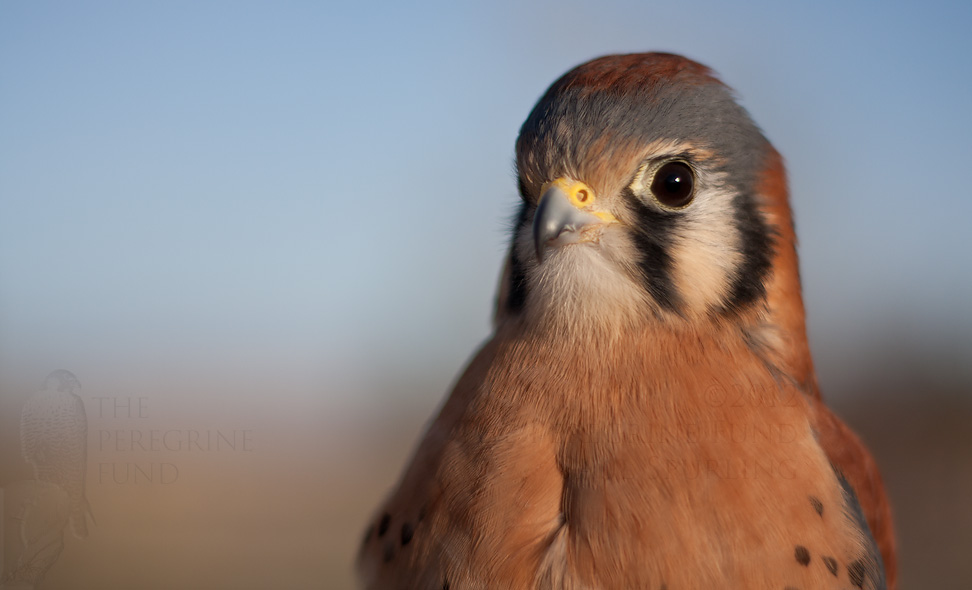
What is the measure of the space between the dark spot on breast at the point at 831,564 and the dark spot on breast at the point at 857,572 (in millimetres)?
56

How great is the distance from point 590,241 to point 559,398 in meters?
0.35

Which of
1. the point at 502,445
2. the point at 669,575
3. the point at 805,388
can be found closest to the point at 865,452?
the point at 805,388

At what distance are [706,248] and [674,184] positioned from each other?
0.50 ft

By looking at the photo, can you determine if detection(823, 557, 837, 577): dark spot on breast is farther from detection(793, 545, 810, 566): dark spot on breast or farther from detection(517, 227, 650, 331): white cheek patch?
detection(517, 227, 650, 331): white cheek patch

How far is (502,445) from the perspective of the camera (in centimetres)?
139

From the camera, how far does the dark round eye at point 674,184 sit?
1549mm

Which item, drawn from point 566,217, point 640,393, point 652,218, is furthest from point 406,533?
point 652,218

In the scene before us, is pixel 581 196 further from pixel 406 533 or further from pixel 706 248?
pixel 406 533

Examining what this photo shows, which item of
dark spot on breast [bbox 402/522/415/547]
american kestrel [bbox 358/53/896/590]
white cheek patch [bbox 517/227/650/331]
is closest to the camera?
american kestrel [bbox 358/53/896/590]

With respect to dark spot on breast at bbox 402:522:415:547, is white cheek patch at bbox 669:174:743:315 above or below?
above

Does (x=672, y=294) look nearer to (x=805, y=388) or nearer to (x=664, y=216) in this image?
(x=664, y=216)

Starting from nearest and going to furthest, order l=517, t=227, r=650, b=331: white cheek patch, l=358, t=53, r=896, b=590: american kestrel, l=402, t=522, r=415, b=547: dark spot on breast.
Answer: l=358, t=53, r=896, b=590: american kestrel → l=402, t=522, r=415, b=547: dark spot on breast → l=517, t=227, r=650, b=331: white cheek patch

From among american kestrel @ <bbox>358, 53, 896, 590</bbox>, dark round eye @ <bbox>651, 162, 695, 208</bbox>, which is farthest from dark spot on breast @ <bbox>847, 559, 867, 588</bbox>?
dark round eye @ <bbox>651, 162, 695, 208</bbox>

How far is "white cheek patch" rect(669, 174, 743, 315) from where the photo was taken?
1543mm
